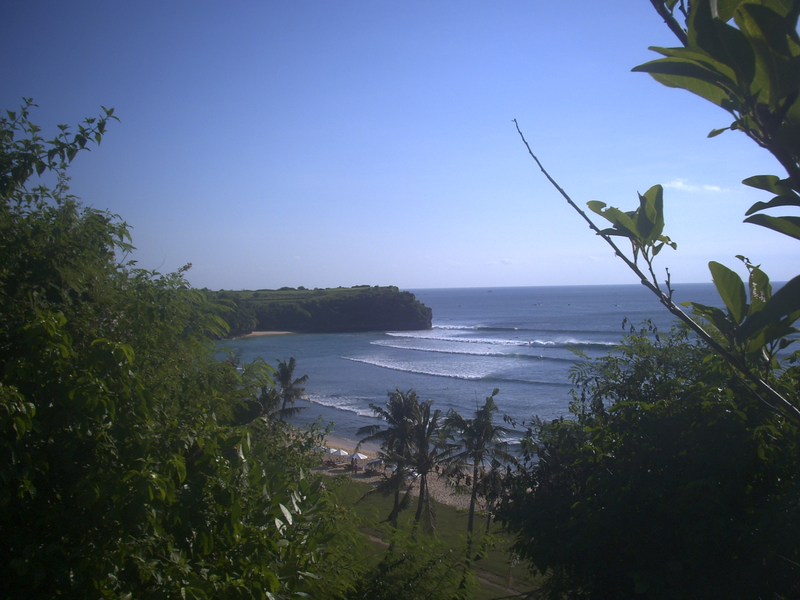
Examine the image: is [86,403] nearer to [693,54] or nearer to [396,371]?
[693,54]

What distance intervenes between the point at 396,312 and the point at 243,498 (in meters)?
91.1

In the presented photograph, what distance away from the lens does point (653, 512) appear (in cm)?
422

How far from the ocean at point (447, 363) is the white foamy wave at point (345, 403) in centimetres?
7

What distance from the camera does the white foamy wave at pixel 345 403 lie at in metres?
34.6

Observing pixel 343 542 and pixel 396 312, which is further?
pixel 396 312

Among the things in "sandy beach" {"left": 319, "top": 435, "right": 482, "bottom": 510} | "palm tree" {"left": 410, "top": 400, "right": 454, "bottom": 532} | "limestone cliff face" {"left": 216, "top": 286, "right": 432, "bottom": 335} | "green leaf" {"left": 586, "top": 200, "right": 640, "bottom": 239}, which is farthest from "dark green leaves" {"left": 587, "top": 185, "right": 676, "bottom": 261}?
"limestone cliff face" {"left": 216, "top": 286, "right": 432, "bottom": 335}

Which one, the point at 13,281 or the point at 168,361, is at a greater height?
the point at 13,281

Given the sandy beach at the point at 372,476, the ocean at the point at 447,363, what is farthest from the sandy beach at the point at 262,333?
the sandy beach at the point at 372,476

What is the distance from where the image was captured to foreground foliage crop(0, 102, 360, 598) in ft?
8.56

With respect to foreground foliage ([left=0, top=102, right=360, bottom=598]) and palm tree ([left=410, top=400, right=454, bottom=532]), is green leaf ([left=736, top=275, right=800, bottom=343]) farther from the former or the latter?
palm tree ([left=410, top=400, right=454, bottom=532])

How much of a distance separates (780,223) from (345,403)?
1444 inches

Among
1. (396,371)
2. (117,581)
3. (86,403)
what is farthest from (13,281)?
(396,371)

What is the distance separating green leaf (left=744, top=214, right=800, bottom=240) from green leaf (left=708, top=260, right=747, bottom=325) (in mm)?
125

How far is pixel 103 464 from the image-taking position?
285cm
